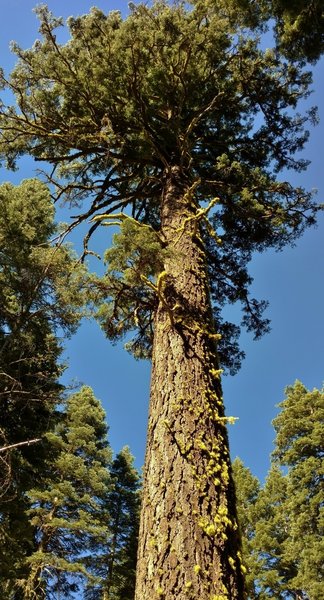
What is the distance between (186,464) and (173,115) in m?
5.45

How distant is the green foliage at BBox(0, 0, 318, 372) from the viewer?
712 cm

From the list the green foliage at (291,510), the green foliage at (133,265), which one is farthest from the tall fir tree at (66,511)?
the green foliage at (133,265)

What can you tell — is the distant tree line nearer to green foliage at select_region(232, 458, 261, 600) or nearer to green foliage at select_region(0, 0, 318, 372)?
green foliage at select_region(0, 0, 318, 372)

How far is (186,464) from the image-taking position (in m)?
3.01

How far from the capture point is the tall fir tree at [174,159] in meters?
3.77

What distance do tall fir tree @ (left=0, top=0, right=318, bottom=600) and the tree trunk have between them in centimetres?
2

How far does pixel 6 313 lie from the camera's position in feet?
33.8

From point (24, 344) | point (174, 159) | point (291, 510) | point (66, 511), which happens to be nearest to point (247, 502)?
point (291, 510)

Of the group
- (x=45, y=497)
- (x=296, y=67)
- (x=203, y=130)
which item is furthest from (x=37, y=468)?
(x=296, y=67)

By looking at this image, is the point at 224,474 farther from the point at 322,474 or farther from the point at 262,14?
the point at 322,474

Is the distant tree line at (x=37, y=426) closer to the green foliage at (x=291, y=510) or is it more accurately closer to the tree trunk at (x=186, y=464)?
the tree trunk at (x=186, y=464)

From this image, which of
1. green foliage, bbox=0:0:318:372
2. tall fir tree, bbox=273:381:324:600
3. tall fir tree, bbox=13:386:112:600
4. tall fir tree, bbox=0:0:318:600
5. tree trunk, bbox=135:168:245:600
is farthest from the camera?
tall fir tree, bbox=273:381:324:600

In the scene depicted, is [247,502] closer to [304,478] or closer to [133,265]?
[304,478]

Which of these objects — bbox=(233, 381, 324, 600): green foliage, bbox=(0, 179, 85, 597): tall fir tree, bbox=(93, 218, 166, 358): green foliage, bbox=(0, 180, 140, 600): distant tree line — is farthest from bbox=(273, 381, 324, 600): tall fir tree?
bbox=(93, 218, 166, 358): green foliage
